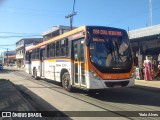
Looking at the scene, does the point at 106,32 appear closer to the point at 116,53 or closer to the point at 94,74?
the point at 116,53

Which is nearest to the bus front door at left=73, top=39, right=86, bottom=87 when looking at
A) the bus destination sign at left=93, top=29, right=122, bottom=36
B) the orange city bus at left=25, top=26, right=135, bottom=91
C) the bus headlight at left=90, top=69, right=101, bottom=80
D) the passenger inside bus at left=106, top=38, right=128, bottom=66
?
the orange city bus at left=25, top=26, right=135, bottom=91

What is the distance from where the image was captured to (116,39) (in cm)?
1293

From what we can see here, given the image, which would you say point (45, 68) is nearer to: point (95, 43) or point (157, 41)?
point (95, 43)

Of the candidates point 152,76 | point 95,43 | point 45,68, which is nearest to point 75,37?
point 95,43

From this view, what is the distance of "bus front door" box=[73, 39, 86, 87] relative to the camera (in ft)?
42.2

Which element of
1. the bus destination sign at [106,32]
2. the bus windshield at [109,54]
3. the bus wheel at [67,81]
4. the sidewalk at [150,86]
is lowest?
the sidewalk at [150,86]

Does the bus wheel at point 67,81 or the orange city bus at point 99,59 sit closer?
the orange city bus at point 99,59

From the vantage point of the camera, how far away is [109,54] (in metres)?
12.5

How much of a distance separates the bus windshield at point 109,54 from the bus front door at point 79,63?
76 centimetres

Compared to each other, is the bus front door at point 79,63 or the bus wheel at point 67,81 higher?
the bus front door at point 79,63

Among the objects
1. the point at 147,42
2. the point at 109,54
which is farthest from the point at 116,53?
the point at 147,42

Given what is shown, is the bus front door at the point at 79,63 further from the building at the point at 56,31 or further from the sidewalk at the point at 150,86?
the building at the point at 56,31

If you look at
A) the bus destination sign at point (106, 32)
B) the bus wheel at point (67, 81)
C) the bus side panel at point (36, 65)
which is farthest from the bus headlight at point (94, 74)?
the bus side panel at point (36, 65)

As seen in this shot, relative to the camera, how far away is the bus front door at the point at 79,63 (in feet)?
42.2
